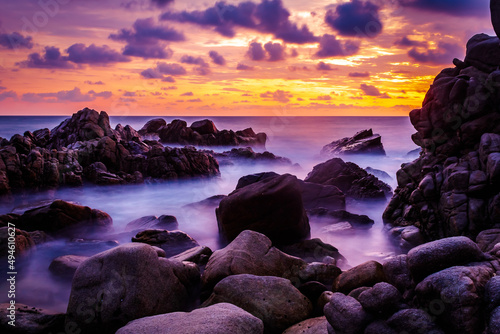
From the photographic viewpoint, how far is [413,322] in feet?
15.6

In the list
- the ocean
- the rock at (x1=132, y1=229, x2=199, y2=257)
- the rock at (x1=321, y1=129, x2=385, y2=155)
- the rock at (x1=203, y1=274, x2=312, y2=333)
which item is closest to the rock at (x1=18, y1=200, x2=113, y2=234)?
the ocean

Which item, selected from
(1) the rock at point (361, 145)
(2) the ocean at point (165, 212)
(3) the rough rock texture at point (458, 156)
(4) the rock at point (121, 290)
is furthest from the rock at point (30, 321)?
(1) the rock at point (361, 145)

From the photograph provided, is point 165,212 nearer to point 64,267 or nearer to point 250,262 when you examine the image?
point 64,267

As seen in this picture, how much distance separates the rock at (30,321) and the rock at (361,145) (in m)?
29.9

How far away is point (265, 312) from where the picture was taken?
6.37 metres

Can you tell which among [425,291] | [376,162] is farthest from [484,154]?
[376,162]

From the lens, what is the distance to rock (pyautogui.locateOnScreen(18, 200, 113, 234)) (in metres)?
12.7

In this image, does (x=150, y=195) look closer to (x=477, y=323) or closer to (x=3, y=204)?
(x=3, y=204)

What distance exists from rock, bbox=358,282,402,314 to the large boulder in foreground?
240 inches

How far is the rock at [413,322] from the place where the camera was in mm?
4645

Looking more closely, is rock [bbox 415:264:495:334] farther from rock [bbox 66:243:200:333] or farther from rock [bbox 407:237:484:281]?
rock [bbox 66:243:200:333]

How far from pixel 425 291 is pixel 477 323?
0.65 metres

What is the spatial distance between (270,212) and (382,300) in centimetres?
633

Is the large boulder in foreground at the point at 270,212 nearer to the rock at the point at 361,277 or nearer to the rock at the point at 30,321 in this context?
the rock at the point at 361,277
